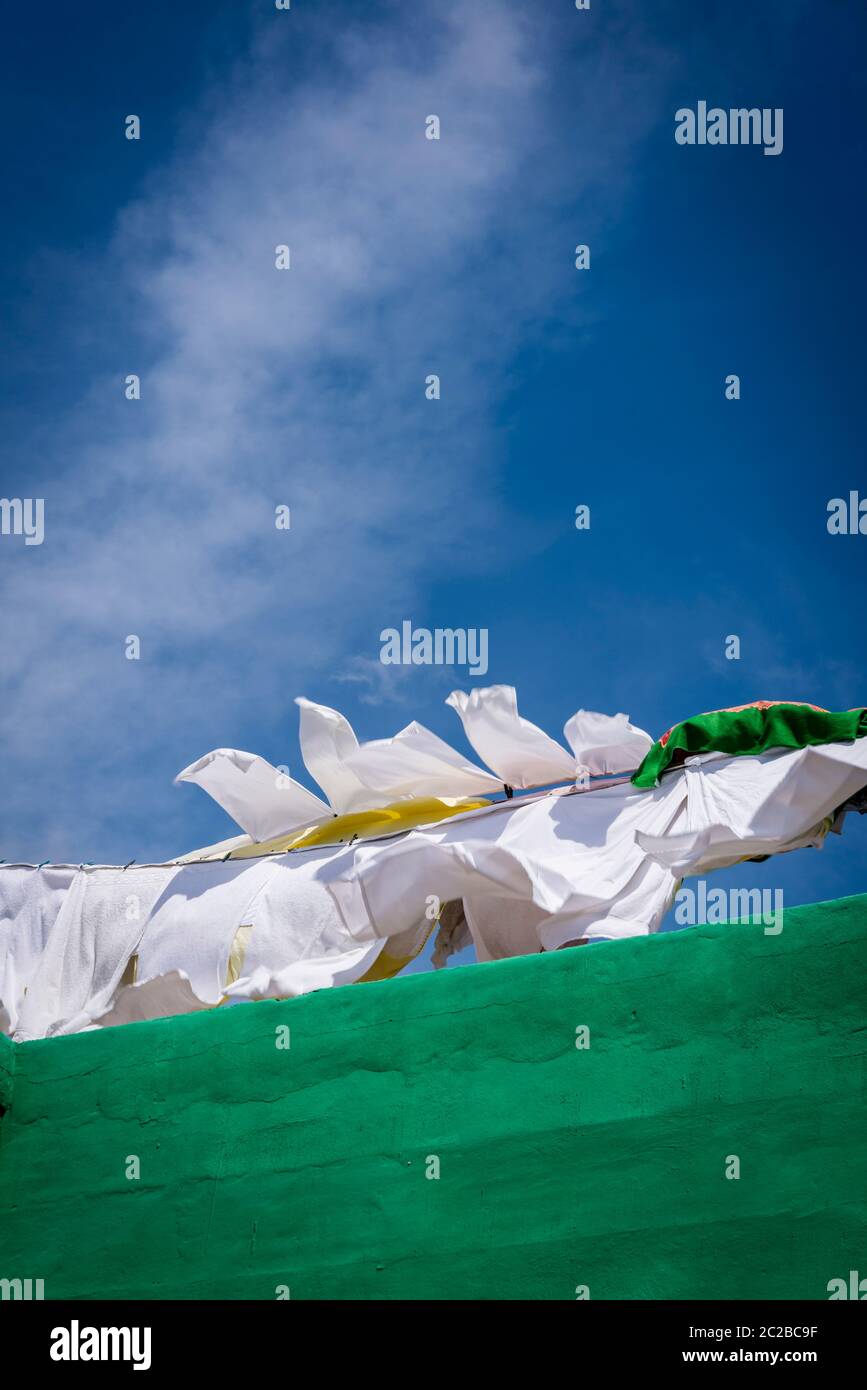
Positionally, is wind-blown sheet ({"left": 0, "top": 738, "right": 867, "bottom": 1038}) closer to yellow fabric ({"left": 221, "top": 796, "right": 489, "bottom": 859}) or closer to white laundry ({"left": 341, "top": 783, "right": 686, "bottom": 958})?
white laundry ({"left": 341, "top": 783, "right": 686, "bottom": 958})

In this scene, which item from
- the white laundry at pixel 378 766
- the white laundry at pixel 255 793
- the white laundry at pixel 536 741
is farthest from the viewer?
the white laundry at pixel 255 793

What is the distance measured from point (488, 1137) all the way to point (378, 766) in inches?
123

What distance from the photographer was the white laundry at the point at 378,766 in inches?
312

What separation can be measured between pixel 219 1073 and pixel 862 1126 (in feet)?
8.69

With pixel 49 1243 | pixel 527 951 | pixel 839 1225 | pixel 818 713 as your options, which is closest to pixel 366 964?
pixel 527 951

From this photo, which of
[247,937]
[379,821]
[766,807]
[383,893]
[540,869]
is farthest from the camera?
[379,821]

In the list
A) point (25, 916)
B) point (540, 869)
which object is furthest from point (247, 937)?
point (540, 869)

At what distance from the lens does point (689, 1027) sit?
516 cm

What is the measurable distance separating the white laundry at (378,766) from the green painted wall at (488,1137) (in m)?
2.26

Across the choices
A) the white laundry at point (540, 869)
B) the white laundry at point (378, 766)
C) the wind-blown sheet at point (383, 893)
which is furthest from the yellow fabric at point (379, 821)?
the white laundry at point (540, 869)

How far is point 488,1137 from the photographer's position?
205 inches

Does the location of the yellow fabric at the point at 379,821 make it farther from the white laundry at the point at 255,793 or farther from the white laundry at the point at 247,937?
the white laundry at the point at 247,937

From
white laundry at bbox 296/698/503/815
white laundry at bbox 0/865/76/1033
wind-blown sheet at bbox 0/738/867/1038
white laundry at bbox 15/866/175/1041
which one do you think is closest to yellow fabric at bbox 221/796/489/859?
white laundry at bbox 296/698/503/815

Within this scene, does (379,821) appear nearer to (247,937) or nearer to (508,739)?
(508,739)
